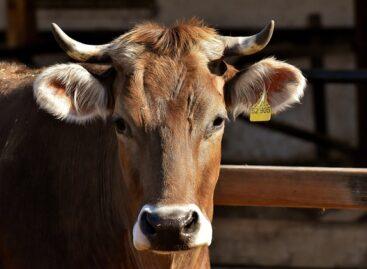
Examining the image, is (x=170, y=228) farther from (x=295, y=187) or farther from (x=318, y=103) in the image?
(x=318, y=103)

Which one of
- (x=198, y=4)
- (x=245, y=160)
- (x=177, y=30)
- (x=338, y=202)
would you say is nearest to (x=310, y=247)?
(x=245, y=160)

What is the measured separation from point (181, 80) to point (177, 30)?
0.32 m

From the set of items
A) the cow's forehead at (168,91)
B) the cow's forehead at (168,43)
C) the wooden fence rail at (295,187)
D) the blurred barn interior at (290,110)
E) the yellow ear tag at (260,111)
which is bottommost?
the blurred barn interior at (290,110)

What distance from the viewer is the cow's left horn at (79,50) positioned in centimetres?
536

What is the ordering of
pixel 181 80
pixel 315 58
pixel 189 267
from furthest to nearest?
pixel 315 58 < pixel 189 267 < pixel 181 80

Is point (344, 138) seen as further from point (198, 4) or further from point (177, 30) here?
point (177, 30)

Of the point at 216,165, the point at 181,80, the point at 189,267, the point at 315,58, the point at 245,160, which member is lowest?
the point at 245,160

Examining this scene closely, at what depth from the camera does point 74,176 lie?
5.73 m

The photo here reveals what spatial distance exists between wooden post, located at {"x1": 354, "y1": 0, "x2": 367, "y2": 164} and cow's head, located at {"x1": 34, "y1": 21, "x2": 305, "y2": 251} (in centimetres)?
461

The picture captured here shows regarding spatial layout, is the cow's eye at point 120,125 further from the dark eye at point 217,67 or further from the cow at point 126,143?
the dark eye at point 217,67

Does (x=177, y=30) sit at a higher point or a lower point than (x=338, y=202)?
higher

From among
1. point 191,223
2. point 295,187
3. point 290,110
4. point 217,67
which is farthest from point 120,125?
point 290,110

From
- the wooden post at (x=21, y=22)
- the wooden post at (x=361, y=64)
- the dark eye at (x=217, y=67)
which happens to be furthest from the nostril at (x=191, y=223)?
the wooden post at (x=21, y=22)

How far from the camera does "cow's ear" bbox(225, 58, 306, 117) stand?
5555mm
